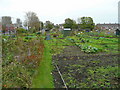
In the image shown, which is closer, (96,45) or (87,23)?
(96,45)

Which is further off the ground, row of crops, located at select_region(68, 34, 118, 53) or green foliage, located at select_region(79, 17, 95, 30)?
green foliage, located at select_region(79, 17, 95, 30)

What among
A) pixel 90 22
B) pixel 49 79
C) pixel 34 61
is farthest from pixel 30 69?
pixel 90 22

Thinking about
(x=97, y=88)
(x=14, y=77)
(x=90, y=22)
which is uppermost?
(x=90, y=22)

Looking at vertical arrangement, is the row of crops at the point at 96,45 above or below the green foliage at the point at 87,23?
below

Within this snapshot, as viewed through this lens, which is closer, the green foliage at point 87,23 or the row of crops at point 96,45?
the row of crops at point 96,45

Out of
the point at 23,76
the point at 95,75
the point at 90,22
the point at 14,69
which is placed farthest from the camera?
the point at 90,22

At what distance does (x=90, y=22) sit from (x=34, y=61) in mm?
50964

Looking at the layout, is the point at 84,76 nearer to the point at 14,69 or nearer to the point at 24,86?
the point at 24,86

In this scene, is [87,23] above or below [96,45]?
above

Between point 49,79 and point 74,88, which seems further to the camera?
point 49,79

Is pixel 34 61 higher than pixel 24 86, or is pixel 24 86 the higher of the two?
pixel 34 61

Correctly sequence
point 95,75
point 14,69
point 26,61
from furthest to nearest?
point 26,61 → point 95,75 → point 14,69

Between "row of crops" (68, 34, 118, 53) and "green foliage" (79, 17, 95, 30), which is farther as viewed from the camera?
"green foliage" (79, 17, 95, 30)

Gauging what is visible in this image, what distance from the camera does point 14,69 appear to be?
5.71 m
